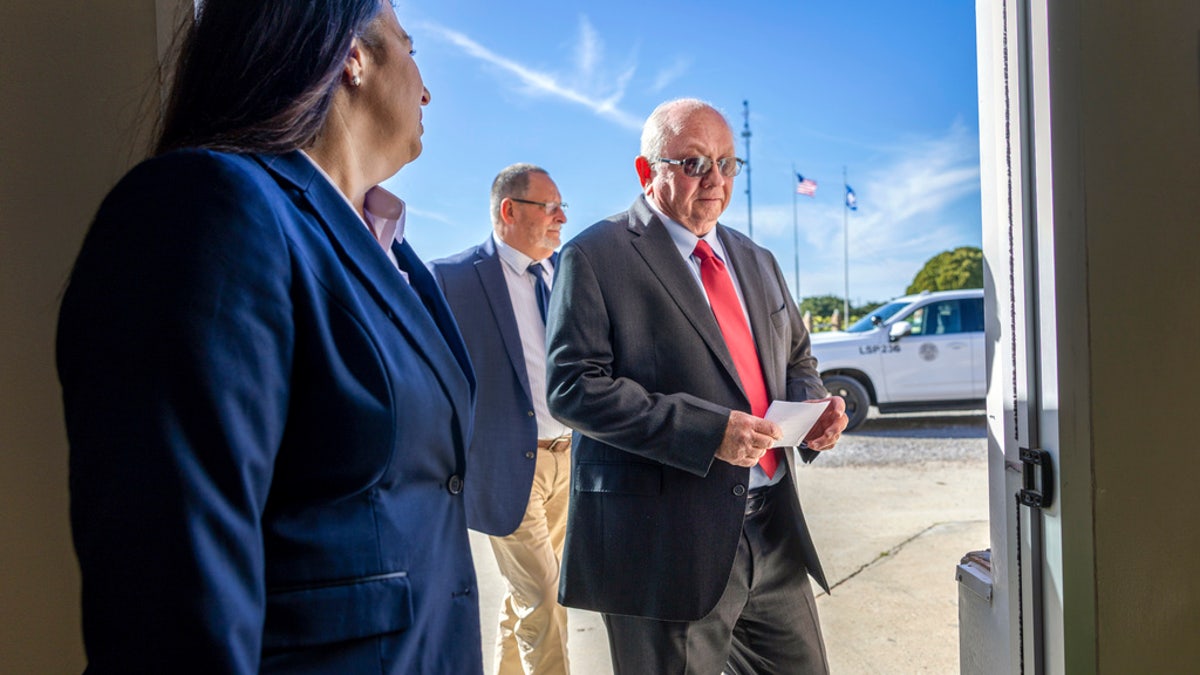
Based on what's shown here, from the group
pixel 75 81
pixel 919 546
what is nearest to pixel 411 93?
pixel 75 81

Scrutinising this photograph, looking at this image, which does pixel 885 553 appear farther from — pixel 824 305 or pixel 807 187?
pixel 824 305

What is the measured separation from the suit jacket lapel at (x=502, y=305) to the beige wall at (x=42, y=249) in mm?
1991

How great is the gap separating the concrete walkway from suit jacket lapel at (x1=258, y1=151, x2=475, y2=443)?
9.75 ft

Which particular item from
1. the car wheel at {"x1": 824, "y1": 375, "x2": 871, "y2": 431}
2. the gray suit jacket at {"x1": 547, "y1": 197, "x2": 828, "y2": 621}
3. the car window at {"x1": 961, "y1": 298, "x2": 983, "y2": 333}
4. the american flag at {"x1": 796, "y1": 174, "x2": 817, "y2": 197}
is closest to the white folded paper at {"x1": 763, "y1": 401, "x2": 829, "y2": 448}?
the gray suit jacket at {"x1": 547, "y1": 197, "x2": 828, "y2": 621}

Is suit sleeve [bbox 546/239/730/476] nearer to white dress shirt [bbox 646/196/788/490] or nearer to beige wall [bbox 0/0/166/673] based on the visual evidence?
white dress shirt [bbox 646/196/788/490]

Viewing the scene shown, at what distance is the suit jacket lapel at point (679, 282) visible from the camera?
201cm

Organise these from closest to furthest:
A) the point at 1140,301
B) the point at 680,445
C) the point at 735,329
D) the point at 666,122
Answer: the point at 1140,301 → the point at 680,445 → the point at 735,329 → the point at 666,122

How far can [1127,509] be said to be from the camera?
5.10ft

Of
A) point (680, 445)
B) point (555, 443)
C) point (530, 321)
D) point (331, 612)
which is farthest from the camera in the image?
point (530, 321)

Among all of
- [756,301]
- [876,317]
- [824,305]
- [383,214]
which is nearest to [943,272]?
[824,305]

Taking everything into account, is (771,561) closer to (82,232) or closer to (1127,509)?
(1127,509)

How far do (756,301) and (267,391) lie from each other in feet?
5.34

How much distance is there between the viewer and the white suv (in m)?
9.95

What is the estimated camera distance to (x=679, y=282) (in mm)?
2053
